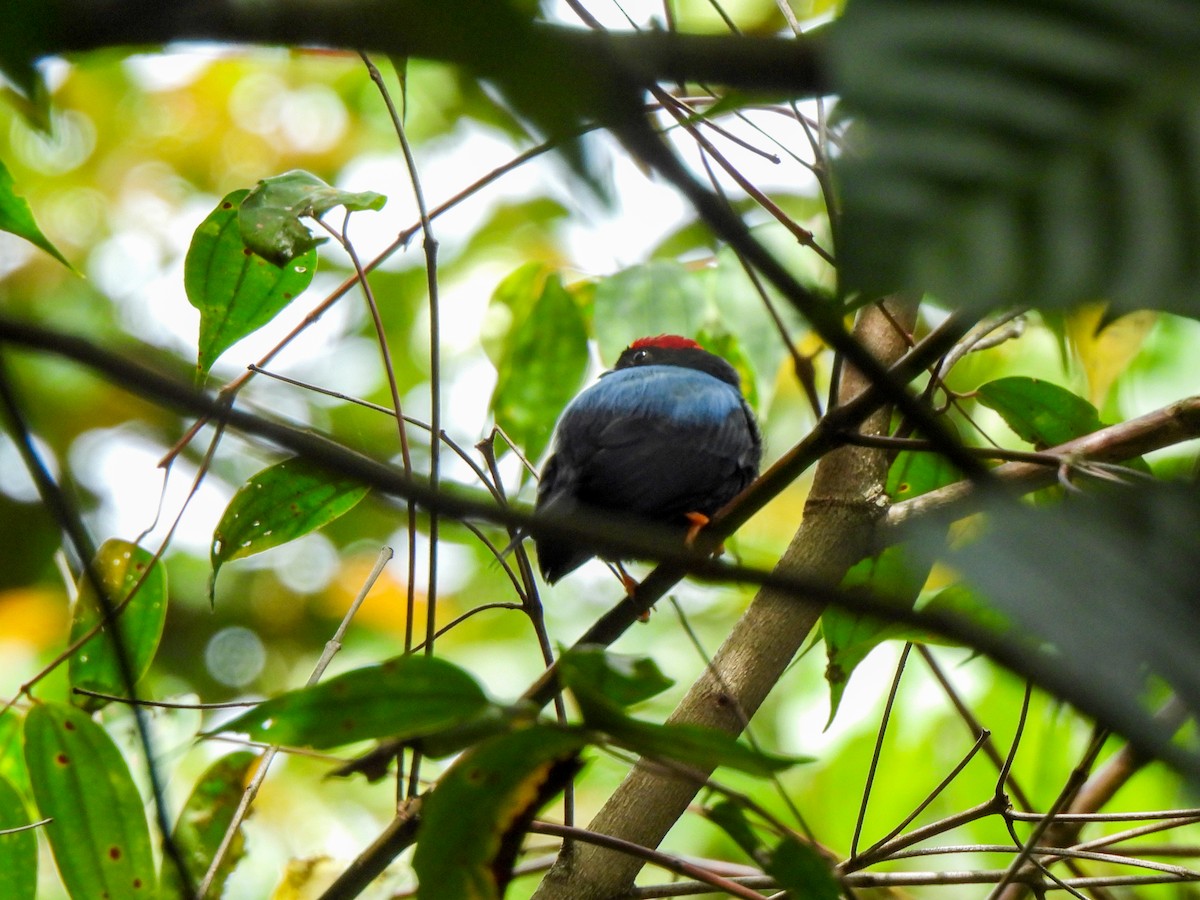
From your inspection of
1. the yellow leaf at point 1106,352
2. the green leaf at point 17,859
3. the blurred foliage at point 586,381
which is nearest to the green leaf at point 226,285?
the blurred foliage at point 586,381

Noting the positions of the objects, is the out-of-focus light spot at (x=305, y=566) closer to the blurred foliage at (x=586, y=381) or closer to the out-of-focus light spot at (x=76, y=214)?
the blurred foliage at (x=586, y=381)

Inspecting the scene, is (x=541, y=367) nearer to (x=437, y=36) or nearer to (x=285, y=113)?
(x=437, y=36)

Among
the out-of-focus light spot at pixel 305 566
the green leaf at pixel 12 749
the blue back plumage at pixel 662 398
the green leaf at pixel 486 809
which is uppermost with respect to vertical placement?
the out-of-focus light spot at pixel 305 566

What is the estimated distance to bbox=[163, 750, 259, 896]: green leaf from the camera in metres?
1.92

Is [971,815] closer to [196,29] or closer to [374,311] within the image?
[374,311]

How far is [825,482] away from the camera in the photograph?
1841mm

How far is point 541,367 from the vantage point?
237cm

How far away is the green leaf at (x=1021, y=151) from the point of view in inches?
19.6

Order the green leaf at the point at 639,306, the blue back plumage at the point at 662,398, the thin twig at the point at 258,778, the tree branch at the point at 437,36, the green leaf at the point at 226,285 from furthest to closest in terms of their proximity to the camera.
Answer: the blue back plumage at the point at 662,398
the green leaf at the point at 639,306
the green leaf at the point at 226,285
the thin twig at the point at 258,778
the tree branch at the point at 437,36

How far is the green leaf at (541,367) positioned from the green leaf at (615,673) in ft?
4.65

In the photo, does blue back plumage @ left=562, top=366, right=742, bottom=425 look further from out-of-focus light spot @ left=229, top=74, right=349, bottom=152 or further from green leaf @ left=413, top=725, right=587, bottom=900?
out-of-focus light spot @ left=229, top=74, right=349, bottom=152

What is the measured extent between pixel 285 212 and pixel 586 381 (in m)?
0.97

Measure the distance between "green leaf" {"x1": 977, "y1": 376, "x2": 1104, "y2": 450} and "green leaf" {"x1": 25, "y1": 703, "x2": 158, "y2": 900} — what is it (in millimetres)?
1497

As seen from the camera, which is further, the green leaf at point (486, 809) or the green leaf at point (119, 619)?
the green leaf at point (119, 619)
